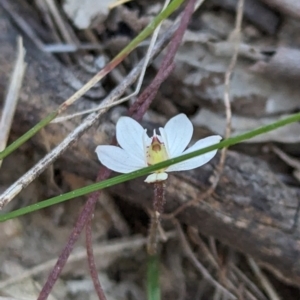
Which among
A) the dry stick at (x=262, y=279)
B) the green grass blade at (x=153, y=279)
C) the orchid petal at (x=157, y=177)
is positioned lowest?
the green grass blade at (x=153, y=279)

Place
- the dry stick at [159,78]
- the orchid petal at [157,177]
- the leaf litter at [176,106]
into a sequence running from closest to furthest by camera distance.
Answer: the orchid petal at [157,177] → the dry stick at [159,78] → the leaf litter at [176,106]

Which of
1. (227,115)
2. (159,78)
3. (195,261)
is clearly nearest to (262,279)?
(195,261)

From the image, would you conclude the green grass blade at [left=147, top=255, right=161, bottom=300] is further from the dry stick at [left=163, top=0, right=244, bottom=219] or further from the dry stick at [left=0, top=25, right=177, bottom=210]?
the dry stick at [left=0, top=25, right=177, bottom=210]

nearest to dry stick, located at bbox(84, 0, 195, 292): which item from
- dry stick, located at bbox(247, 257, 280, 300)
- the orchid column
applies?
the orchid column

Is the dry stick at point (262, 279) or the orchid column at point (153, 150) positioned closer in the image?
the orchid column at point (153, 150)

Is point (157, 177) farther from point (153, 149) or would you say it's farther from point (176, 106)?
point (176, 106)

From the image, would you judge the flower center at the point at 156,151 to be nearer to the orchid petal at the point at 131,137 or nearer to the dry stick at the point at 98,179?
the orchid petal at the point at 131,137

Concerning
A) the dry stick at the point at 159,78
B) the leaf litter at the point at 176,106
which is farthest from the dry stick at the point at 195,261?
the dry stick at the point at 159,78
